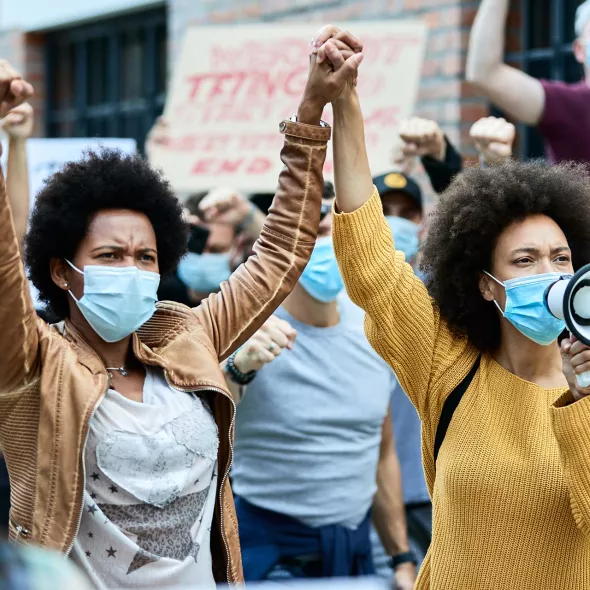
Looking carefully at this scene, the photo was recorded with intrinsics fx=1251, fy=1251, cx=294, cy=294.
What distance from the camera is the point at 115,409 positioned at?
2760mm

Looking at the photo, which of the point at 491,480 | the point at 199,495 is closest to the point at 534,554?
the point at 491,480

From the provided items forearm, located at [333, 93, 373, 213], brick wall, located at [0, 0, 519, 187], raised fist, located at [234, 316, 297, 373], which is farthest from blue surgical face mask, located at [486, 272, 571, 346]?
brick wall, located at [0, 0, 519, 187]

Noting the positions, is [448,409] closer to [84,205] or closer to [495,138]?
[84,205]

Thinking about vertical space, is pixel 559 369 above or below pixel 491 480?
above

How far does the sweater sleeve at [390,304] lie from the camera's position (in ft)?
9.48

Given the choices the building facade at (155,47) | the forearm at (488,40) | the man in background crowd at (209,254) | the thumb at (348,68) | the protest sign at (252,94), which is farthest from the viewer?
the building facade at (155,47)

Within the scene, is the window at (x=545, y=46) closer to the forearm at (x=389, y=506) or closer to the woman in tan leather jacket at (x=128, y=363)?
the forearm at (x=389, y=506)

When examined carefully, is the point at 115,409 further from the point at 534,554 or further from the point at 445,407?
the point at 534,554

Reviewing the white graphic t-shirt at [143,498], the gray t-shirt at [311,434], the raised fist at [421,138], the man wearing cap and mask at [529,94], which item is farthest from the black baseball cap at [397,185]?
the white graphic t-shirt at [143,498]

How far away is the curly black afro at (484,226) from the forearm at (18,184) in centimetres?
140

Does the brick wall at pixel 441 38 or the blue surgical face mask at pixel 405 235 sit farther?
the brick wall at pixel 441 38

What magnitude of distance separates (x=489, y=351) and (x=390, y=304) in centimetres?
29

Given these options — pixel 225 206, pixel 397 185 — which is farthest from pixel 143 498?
pixel 397 185

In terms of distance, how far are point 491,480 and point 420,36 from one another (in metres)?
3.00
